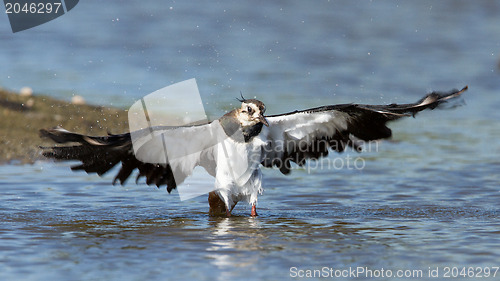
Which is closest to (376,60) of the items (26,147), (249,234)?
(26,147)

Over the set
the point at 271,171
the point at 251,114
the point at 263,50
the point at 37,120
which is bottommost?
the point at 271,171

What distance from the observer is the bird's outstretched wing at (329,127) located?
333 inches

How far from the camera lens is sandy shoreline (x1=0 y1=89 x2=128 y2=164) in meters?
12.5

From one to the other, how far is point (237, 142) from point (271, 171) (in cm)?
312

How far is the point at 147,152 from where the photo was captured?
8.74 m

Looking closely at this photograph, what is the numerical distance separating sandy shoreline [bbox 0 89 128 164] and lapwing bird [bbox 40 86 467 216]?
3955 mm

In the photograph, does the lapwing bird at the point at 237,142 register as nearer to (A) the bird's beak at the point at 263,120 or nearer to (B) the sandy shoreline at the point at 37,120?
(A) the bird's beak at the point at 263,120

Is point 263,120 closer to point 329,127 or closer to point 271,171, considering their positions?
point 329,127

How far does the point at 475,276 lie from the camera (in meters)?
6.32

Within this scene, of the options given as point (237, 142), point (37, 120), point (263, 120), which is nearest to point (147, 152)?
point (237, 142)

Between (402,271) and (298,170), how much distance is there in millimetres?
5313

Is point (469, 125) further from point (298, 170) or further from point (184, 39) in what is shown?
point (184, 39)

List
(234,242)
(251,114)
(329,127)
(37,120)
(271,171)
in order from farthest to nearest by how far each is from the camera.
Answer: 1. (37,120)
2. (271,171)
3. (329,127)
4. (251,114)
5. (234,242)

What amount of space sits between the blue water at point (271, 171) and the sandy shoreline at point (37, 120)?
0.87 meters
